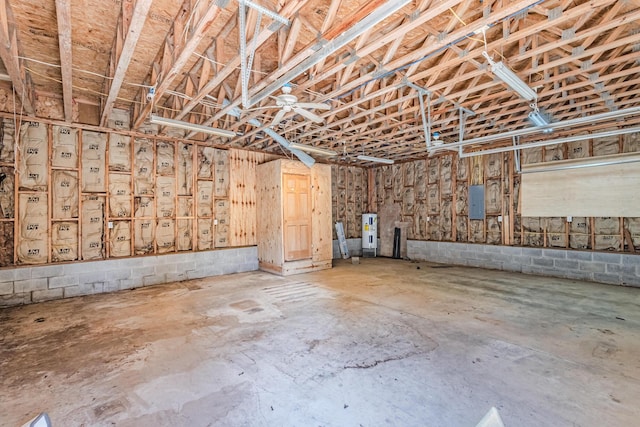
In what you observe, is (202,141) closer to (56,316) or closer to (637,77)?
(56,316)

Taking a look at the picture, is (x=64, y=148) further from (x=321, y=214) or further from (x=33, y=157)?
(x=321, y=214)

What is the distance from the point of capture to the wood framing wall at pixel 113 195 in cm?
506

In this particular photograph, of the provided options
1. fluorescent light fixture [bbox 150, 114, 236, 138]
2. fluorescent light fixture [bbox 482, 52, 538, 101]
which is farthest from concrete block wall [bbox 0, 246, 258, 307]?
fluorescent light fixture [bbox 482, 52, 538, 101]

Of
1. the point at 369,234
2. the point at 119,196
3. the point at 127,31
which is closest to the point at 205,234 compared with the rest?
the point at 119,196

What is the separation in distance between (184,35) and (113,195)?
415cm

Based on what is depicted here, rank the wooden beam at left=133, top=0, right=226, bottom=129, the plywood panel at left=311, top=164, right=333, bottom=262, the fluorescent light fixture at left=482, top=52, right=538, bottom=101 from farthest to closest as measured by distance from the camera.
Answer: the plywood panel at left=311, top=164, right=333, bottom=262 < the fluorescent light fixture at left=482, top=52, right=538, bottom=101 < the wooden beam at left=133, top=0, right=226, bottom=129

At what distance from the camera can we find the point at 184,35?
10.1ft

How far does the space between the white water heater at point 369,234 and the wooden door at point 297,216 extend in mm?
3243

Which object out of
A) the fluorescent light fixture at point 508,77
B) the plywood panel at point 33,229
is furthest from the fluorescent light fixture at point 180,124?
the fluorescent light fixture at point 508,77

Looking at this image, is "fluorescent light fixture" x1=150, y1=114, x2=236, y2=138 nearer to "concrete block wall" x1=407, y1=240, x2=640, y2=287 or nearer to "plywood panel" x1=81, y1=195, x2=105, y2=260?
"plywood panel" x1=81, y1=195, x2=105, y2=260

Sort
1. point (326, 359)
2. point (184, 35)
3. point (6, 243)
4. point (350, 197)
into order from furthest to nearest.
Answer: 1. point (350, 197)
2. point (6, 243)
3. point (184, 35)
4. point (326, 359)

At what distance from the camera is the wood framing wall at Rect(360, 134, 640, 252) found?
617 centimetres

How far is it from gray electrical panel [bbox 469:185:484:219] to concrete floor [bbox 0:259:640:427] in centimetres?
296

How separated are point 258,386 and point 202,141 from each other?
19.0 ft
